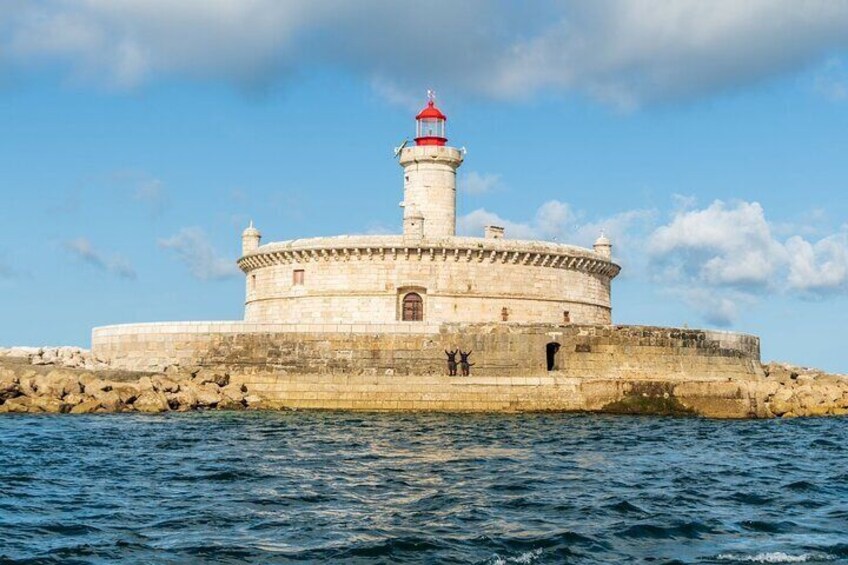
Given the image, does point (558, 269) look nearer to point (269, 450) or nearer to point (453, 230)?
point (453, 230)

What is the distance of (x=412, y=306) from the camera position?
27.5 m

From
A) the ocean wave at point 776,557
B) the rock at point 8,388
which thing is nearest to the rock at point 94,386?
the rock at point 8,388

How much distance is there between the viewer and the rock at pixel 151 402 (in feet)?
69.3

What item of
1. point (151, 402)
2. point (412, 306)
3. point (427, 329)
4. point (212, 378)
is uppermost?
point (412, 306)

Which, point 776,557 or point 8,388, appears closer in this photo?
point 776,557

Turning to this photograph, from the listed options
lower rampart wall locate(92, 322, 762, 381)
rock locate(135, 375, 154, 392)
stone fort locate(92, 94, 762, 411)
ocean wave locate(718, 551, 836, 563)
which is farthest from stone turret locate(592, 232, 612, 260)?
ocean wave locate(718, 551, 836, 563)

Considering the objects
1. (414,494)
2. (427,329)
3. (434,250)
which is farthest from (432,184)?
(414,494)

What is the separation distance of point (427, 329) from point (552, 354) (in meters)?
2.90

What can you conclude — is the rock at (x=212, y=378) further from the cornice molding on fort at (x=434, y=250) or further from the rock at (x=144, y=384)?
the cornice molding on fort at (x=434, y=250)

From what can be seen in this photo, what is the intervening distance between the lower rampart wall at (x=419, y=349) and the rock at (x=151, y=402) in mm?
1917

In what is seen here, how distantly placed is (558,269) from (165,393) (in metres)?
12.0

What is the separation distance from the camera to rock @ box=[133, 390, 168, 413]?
69.3ft

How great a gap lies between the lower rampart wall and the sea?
3.38 metres

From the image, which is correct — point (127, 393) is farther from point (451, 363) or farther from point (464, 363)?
point (464, 363)
